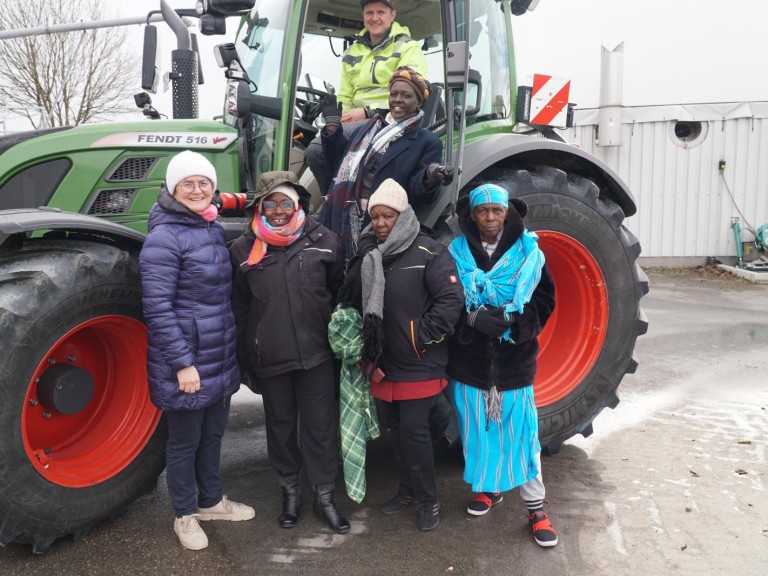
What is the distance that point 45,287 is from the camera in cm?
255

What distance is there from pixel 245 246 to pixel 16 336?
3.09 ft

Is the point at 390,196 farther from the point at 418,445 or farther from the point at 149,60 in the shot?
the point at 149,60

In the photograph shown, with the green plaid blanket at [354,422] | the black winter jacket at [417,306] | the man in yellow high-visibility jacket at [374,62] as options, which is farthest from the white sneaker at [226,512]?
the man in yellow high-visibility jacket at [374,62]

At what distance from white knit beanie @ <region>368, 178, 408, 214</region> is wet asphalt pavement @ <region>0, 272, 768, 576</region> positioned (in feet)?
4.62

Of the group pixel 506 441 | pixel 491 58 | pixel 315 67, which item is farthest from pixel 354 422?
pixel 491 58

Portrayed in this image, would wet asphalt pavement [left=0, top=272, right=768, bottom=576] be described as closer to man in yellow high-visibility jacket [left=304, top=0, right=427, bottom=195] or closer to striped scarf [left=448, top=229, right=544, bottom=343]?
striped scarf [left=448, top=229, right=544, bottom=343]

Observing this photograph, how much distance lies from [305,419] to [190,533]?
66cm

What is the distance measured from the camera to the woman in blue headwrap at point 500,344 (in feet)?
9.27

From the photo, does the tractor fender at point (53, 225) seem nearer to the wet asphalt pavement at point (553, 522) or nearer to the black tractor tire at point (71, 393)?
the black tractor tire at point (71, 393)

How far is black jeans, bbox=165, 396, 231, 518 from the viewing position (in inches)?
110

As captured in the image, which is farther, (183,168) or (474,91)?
(474,91)

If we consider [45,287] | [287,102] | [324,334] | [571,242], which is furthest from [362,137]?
[45,287]

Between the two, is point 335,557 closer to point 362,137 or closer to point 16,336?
point 16,336

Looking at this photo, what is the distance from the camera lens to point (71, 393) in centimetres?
276
